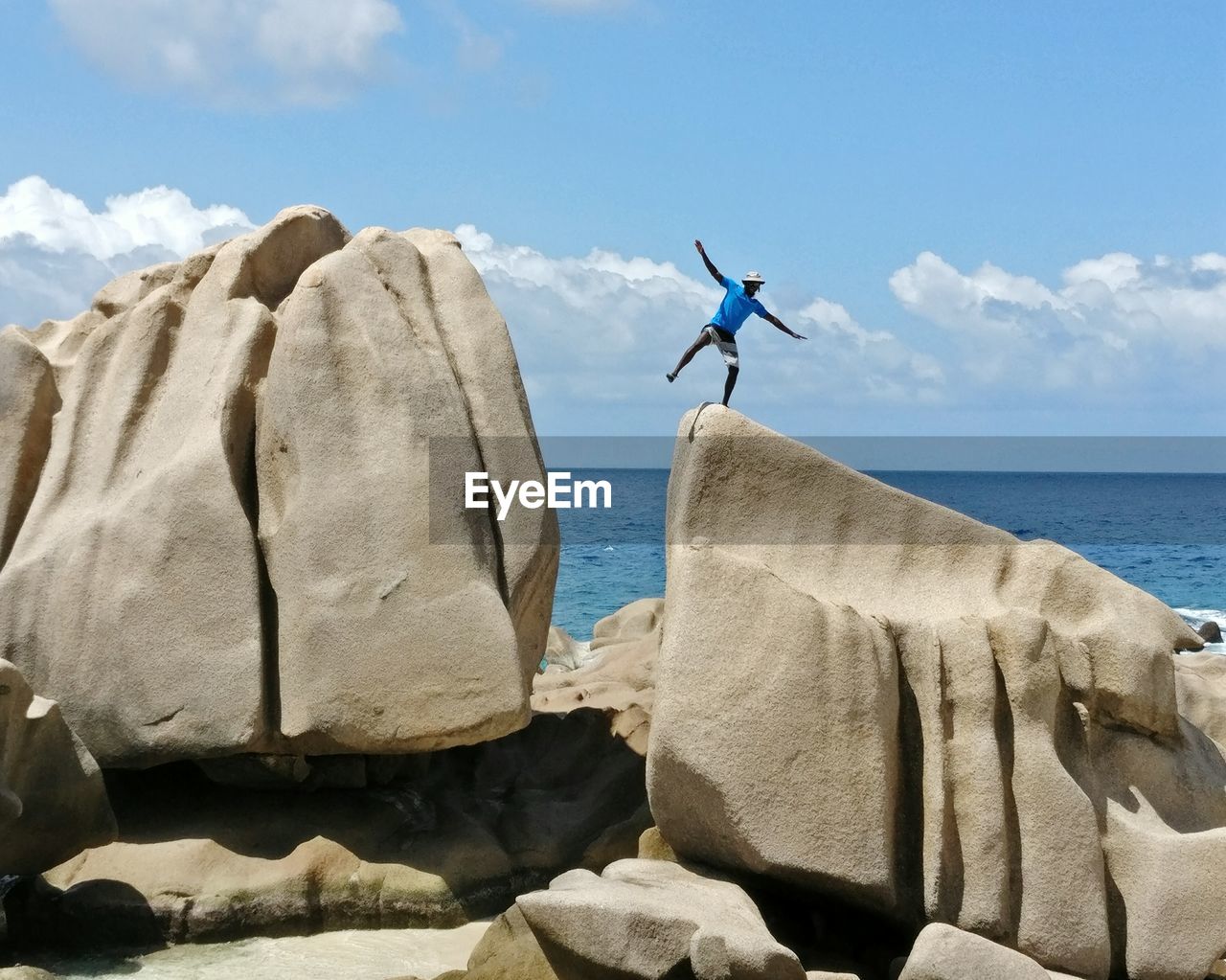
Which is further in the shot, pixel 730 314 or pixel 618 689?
pixel 618 689

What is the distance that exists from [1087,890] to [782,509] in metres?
2.07

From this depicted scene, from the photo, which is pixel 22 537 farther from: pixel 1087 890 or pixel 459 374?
pixel 1087 890

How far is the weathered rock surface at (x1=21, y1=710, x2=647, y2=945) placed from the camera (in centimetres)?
715

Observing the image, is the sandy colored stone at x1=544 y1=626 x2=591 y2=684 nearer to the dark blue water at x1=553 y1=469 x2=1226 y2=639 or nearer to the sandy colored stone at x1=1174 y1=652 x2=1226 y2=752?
the dark blue water at x1=553 y1=469 x2=1226 y2=639

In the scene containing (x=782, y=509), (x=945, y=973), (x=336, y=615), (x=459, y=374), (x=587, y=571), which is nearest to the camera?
(x=945, y=973)

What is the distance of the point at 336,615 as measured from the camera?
7504 millimetres

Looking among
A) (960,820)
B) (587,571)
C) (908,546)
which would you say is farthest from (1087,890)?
(587,571)

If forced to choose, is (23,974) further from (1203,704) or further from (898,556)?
(1203,704)

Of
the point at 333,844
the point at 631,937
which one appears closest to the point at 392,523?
the point at 333,844

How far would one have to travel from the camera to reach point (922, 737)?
6.62m

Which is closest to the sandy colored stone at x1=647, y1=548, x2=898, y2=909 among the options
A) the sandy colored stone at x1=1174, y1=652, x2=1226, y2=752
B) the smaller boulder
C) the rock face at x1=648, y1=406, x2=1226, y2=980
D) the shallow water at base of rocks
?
the rock face at x1=648, y1=406, x2=1226, y2=980

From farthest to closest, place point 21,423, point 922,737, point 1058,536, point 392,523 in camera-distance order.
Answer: point 1058,536 → point 21,423 → point 392,523 → point 922,737

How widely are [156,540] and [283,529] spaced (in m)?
0.63

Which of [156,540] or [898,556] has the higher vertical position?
[898,556]
